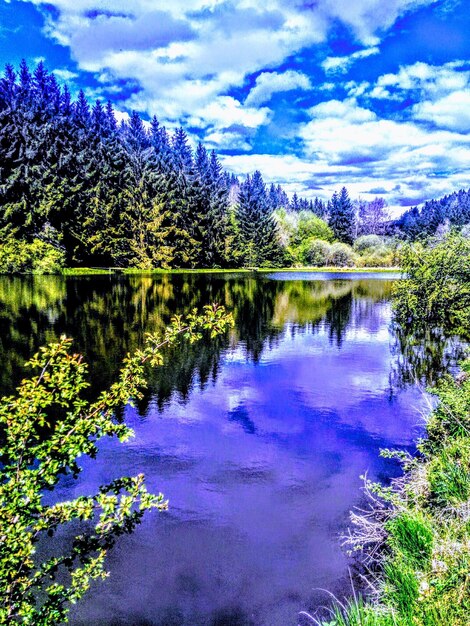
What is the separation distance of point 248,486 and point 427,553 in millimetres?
4583

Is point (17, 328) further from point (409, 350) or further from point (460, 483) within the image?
point (460, 483)

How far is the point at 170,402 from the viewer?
47.6 ft

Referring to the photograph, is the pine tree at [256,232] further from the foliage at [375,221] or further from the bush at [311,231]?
the foliage at [375,221]

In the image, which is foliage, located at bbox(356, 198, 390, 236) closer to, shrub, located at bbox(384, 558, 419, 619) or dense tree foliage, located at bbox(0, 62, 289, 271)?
dense tree foliage, located at bbox(0, 62, 289, 271)

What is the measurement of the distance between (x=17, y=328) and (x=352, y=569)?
21403mm

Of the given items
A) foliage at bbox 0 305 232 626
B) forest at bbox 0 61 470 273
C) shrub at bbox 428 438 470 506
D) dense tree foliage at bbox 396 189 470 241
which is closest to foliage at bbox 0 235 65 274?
forest at bbox 0 61 470 273

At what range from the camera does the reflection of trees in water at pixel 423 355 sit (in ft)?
58.1

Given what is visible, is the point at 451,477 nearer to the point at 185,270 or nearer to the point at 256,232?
the point at 185,270

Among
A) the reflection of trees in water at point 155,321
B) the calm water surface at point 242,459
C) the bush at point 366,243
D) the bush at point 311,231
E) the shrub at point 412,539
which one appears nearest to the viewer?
the shrub at point 412,539

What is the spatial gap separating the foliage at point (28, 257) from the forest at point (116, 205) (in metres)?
0.13

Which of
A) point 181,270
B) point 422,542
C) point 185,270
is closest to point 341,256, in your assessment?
point 185,270

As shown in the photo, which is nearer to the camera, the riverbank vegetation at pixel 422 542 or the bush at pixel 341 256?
the riverbank vegetation at pixel 422 542

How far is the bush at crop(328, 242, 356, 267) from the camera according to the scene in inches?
4380

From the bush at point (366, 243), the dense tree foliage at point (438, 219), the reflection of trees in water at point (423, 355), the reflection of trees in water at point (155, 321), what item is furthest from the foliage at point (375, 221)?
the reflection of trees in water at point (423, 355)
